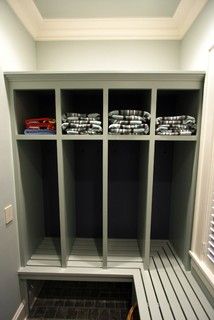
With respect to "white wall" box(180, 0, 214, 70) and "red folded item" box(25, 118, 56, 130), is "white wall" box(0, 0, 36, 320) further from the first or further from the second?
"white wall" box(180, 0, 214, 70)

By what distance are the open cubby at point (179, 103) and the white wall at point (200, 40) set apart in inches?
9.0

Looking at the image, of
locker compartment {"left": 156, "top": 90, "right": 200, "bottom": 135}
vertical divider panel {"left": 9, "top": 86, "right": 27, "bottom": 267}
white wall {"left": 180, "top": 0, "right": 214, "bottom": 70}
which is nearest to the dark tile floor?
vertical divider panel {"left": 9, "top": 86, "right": 27, "bottom": 267}

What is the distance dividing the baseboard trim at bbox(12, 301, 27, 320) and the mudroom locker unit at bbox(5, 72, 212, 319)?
26 centimetres

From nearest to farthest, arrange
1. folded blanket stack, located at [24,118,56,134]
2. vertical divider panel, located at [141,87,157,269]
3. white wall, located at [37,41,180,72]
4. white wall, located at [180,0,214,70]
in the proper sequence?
1. white wall, located at [180,0,214,70]
2. vertical divider panel, located at [141,87,157,269]
3. folded blanket stack, located at [24,118,56,134]
4. white wall, located at [37,41,180,72]

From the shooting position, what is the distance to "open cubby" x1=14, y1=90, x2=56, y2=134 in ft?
5.32

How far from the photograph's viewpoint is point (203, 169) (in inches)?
57.7

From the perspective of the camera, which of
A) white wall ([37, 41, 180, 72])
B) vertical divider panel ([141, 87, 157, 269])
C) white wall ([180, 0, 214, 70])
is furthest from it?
white wall ([37, 41, 180, 72])

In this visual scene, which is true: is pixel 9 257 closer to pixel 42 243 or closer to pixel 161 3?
pixel 42 243

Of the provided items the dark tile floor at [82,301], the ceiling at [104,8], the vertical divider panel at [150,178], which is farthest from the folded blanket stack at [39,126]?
the dark tile floor at [82,301]

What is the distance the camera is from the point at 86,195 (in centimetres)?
219

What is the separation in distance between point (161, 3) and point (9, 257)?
249 centimetres

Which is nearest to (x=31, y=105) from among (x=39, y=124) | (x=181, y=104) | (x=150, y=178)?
(x=39, y=124)

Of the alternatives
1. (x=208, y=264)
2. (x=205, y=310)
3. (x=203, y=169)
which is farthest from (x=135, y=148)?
(x=205, y=310)

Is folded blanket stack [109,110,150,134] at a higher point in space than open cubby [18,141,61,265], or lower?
higher
